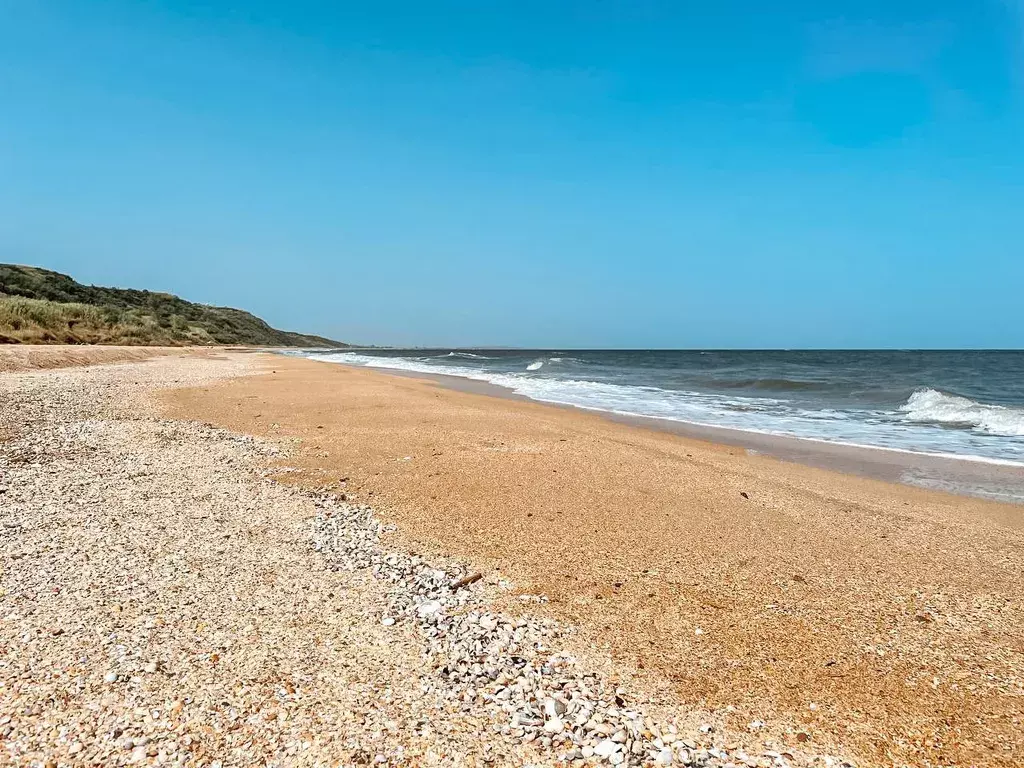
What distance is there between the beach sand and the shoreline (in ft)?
3.01

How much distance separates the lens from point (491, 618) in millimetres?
3500

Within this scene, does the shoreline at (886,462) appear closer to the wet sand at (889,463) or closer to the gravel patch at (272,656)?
the wet sand at (889,463)

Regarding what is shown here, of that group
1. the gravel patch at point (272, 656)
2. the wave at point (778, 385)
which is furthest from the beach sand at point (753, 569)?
the wave at point (778, 385)

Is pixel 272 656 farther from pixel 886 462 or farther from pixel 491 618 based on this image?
pixel 886 462

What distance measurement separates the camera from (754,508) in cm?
617

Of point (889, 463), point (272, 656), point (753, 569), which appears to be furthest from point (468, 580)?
point (889, 463)

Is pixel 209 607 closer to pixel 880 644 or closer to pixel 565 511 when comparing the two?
pixel 565 511

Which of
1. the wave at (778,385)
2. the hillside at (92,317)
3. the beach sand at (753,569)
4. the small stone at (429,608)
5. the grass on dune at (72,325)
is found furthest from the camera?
the hillside at (92,317)

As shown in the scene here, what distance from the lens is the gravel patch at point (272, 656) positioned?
2.40 m

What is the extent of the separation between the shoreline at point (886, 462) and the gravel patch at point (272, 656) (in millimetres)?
7462

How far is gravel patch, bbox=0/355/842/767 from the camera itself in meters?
2.40

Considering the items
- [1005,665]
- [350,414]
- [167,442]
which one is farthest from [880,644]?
[350,414]

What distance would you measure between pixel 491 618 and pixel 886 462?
366 inches

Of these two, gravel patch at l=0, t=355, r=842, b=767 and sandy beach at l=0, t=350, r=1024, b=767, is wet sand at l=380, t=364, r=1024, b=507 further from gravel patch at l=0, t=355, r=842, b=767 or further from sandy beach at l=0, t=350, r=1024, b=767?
gravel patch at l=0, t=355, r=842, b=767
